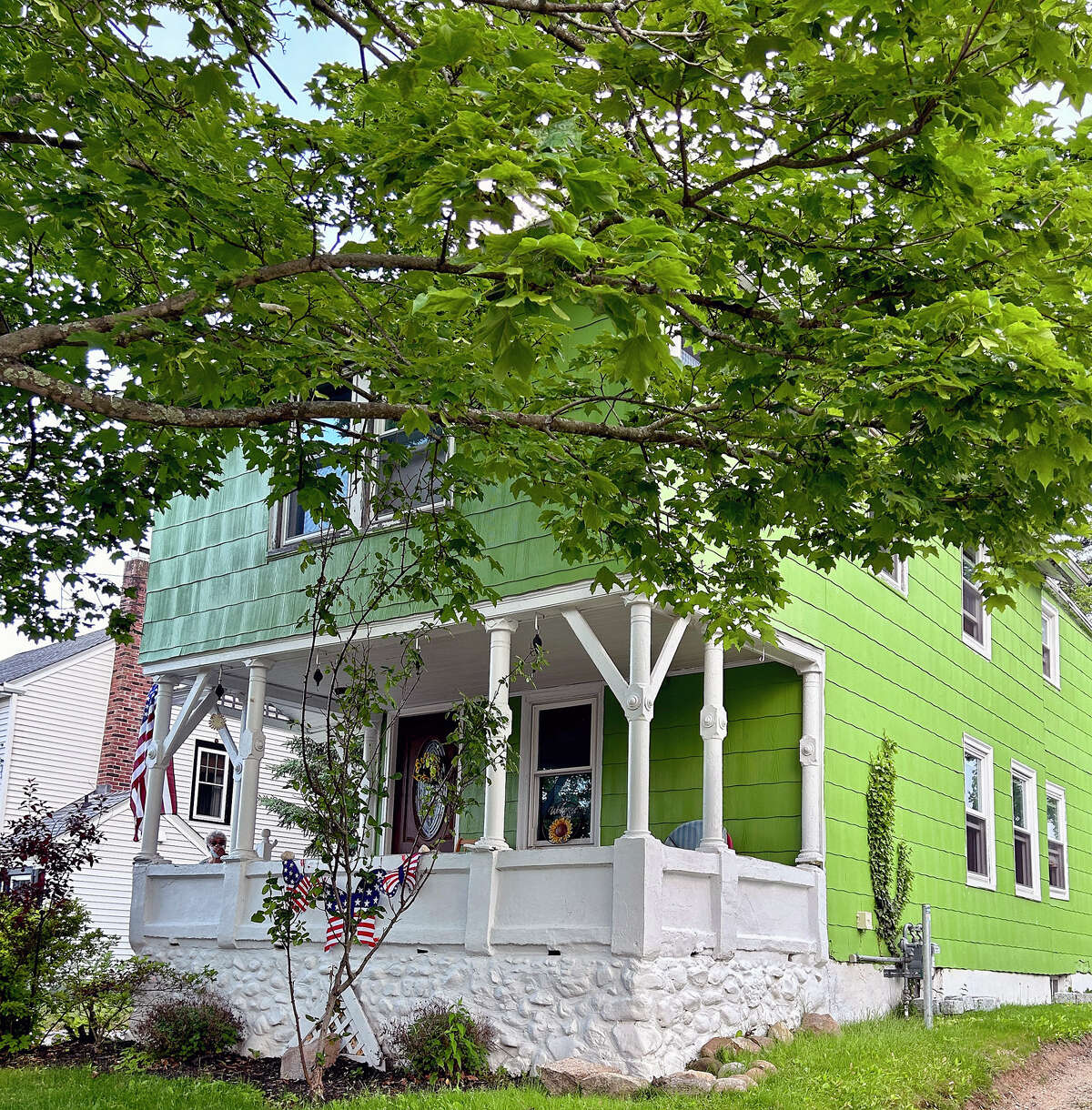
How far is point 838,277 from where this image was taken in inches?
219

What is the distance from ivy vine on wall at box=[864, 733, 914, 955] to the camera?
1195 cm

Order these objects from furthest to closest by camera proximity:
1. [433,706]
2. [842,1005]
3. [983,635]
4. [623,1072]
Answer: [983,635], [433,706], [842,1005], [623,1072]

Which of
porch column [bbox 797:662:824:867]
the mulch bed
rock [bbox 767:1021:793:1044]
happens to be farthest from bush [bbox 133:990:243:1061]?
porch column [bbox 797:662:824:867]

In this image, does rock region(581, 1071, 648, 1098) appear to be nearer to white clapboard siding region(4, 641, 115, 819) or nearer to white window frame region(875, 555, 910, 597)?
white window frame region(875, 555, 910, 597)

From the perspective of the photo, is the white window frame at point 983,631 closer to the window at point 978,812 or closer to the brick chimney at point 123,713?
the window at point 978,812

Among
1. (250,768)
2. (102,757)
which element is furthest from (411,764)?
(102,757)

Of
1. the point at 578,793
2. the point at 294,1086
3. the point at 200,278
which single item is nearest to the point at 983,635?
the point at 578,793

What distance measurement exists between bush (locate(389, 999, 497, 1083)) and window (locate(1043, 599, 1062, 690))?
1190 centimetres

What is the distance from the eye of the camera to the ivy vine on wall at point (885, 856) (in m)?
11.9

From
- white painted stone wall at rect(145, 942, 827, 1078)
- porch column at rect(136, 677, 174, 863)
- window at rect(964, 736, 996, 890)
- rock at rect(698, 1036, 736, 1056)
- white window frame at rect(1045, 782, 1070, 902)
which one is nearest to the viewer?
white painted stone wall at rect(145, 942, 827, 1078)

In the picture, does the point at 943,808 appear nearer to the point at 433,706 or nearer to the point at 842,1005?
the point at 842,1005

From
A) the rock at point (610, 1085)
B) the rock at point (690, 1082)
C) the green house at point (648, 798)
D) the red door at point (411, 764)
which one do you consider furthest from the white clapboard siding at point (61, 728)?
the rock at point (690, 1082)

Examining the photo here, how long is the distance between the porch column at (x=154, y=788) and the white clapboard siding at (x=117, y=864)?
278 inches

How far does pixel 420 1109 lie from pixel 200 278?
5.12 metres
